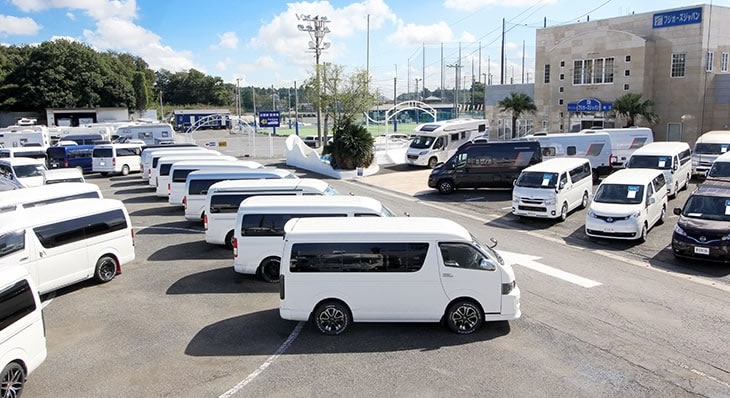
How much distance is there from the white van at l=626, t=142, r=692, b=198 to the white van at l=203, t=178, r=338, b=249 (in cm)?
1463

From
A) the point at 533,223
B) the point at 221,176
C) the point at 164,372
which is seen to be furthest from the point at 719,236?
the point at 221,176

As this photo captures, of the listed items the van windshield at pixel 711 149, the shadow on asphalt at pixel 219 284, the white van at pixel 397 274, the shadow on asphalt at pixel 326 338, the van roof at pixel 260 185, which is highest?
the van windshield at pixel 711 149

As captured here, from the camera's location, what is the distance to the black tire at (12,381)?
24.6 feet

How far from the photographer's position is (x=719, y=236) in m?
14.2

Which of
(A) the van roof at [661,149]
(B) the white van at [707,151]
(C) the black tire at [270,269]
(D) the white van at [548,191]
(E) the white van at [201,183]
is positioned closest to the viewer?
(C) the black tire at [270,269]

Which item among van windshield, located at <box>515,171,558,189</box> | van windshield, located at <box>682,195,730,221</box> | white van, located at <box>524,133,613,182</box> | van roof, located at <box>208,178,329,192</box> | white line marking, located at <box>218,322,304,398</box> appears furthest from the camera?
white van, located at <box>524,133,613,182</box>

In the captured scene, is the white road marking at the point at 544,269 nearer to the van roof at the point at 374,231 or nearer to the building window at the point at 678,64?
the van roof at the point at 374,231

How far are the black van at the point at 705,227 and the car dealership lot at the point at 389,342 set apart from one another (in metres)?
0.53

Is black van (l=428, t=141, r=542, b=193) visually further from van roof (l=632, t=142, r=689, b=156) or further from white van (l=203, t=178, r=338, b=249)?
white van (l=203, t=178, r=338, b=249)

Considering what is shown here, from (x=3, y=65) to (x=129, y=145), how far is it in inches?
2362

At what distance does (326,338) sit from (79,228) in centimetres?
679

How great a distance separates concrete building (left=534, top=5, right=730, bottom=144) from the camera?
120ft

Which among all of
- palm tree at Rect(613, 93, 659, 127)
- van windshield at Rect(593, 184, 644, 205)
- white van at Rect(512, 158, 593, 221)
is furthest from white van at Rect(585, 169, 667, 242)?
palm tree at Rect(613, 93, 659, 127)

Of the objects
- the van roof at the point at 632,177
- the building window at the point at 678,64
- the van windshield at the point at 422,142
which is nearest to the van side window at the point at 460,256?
the van roof at the point at 632,177
